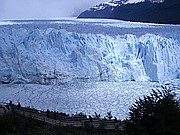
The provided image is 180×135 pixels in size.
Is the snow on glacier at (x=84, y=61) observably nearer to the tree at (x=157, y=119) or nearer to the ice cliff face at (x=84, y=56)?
the ice cliff face at (x=84, y=56)

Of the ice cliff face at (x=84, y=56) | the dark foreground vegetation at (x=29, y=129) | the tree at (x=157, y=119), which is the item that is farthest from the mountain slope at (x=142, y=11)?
the tree at (x=157, y=119)

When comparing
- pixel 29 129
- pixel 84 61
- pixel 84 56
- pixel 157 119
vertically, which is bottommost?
pixel 84 61

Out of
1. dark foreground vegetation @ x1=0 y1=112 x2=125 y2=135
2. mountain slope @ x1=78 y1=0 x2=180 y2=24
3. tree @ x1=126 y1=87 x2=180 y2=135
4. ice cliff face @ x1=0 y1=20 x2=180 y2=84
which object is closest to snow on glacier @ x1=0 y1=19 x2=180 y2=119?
ice cliff face @ x1=0 y1=20 x2=180 y2=84

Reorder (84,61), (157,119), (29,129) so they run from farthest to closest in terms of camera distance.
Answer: (84,61) < (29,129) < (157,119)

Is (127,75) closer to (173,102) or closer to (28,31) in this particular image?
(28,31)

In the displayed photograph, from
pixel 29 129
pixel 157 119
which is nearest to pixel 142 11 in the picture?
pixel 29 129

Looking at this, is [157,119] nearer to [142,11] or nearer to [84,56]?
[84,56]

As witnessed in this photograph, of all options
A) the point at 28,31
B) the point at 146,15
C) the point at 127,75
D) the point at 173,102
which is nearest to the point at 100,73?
the point at 127,75
